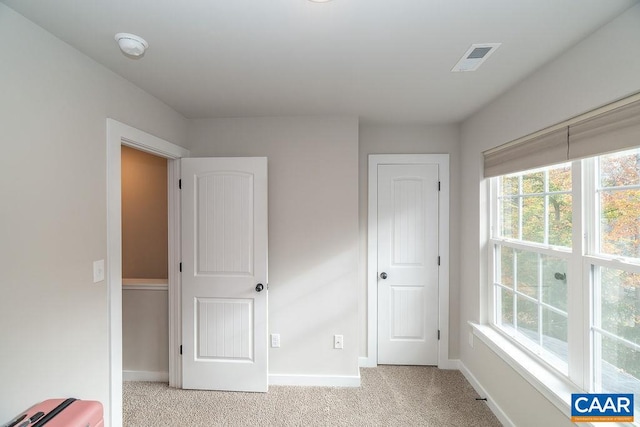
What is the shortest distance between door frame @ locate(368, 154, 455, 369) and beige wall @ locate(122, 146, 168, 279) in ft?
6.97

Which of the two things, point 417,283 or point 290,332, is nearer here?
point 290,332

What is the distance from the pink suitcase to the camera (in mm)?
1147

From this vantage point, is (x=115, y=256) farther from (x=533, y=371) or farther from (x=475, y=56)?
(x=533, y=371)

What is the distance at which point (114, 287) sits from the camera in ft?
5.86

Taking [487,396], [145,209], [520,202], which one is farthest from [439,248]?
[145,209]

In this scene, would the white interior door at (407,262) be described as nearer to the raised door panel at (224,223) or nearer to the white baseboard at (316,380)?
the white baseboard at (316,380)

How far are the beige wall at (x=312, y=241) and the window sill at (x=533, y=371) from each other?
1097 millimetres

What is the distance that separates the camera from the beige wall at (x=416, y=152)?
9.77 ft

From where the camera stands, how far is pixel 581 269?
1579mm

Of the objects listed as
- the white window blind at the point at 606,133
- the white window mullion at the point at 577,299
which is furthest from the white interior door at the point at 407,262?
the white window blind at the point at 606,133

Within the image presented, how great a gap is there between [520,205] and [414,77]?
1.23 m

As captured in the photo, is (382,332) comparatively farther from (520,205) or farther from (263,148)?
(263,148)

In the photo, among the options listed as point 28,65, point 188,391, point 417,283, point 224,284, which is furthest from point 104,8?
point 417,283

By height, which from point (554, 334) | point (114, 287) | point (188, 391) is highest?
point (114, 287)
